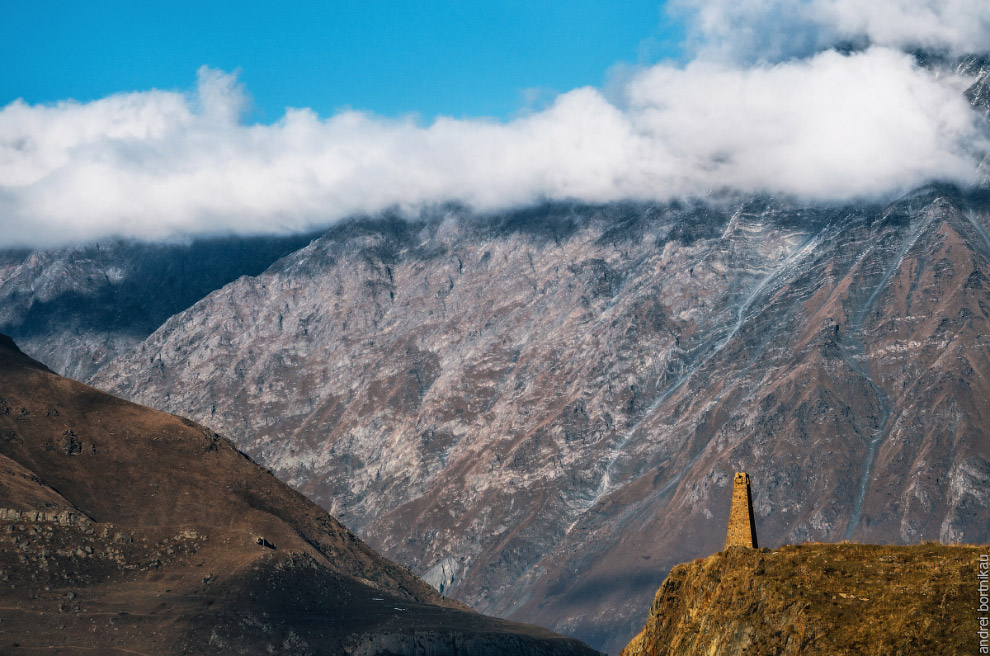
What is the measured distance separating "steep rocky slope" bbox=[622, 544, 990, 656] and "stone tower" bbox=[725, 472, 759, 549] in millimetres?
5038

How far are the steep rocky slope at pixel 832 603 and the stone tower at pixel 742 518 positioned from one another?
16.5ft

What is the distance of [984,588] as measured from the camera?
223 ft

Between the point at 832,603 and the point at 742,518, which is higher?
the point at 742,518

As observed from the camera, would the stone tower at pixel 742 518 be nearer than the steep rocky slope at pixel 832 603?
No

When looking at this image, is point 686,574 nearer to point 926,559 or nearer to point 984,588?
point 926,559

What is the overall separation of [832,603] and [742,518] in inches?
733

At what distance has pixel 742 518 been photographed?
304 feet

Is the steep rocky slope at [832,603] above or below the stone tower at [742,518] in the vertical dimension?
below

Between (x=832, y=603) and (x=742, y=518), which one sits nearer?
(x=832, y=603)

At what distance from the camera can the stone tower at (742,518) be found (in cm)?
9188

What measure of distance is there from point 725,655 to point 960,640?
16533mm

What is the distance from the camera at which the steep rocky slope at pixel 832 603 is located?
68250 mm

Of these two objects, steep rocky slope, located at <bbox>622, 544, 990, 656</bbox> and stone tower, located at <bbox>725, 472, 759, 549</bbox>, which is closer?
steep rocky slope, located at <bbox>622, 544, 990, 656</bbox>

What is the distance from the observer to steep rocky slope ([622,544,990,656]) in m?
68.2
